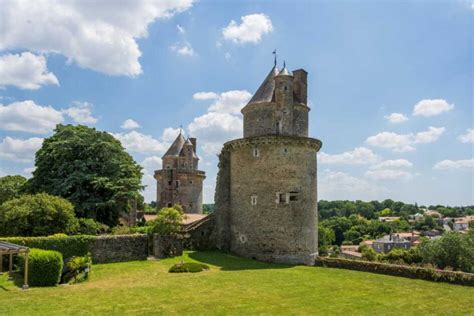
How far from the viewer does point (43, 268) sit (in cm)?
1923

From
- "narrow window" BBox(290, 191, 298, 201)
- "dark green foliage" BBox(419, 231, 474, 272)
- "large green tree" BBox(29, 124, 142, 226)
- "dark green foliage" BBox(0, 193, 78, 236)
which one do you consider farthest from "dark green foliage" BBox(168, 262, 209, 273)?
"dark green foliage" BBox(419, 231, 474, 272)

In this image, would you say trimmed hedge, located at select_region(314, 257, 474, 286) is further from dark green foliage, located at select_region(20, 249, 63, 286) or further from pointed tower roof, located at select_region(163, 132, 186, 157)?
pointed tower roof, located at select_region(163, 132, 186, 157)

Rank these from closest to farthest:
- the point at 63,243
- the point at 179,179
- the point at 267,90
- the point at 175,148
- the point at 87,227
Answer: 1. the point at 63,243
2. the point at 87,227
3. the point at 267,90
4. the point at 179,179
5. the point at 175,148

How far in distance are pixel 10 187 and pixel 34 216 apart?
54.7ft

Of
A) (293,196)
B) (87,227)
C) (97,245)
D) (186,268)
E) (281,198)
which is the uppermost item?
(293,196)

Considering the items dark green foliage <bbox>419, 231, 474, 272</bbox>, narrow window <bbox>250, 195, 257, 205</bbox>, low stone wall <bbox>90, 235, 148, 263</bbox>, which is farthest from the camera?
dark green foliage <bbox>419, 231, 474, 272</bbox>

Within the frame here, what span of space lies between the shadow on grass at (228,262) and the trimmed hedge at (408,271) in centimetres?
381

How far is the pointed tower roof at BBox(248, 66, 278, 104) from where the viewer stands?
102 ft

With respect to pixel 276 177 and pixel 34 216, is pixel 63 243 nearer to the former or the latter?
pixel 34 216

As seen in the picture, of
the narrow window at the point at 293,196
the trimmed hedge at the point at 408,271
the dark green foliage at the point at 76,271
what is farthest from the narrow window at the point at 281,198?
the dark green foliage at the point at 76,271

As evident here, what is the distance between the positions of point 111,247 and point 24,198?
6894mm

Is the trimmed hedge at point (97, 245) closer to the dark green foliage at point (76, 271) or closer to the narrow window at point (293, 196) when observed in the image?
the dark green foliage at point (76, 271)

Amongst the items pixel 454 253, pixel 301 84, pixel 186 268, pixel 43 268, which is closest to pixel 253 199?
pixel 186 268

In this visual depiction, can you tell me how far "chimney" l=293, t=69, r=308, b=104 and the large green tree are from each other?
15.4 m
